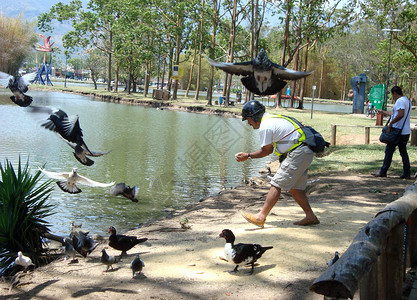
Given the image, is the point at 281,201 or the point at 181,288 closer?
the point at 181,288

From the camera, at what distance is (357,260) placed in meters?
2.96

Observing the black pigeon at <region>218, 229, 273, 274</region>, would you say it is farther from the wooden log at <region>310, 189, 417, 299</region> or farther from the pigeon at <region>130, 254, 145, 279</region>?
the wooden log at <region>310, 189, 417, 299</region>


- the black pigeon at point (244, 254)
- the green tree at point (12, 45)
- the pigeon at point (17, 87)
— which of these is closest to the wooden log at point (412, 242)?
the black pigeon at point (244, 254)

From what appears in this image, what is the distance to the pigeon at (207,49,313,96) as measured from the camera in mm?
8555

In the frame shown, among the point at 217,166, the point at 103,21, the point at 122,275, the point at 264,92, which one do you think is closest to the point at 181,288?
the point at 122,275

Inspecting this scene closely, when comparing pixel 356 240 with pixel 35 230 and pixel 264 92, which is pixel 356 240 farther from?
pixel 264 92

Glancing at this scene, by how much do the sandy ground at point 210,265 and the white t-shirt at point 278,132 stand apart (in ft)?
3.84

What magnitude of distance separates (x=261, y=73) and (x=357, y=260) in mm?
6273

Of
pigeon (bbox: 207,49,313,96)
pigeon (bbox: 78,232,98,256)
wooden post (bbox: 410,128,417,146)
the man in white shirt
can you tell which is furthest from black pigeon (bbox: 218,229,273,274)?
wooden post (bbox: 410,128,417,146)

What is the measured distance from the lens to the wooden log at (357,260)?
274 centimetres

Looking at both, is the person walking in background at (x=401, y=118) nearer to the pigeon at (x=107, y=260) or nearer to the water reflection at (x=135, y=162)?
the water reflection at (x=135, y=162)

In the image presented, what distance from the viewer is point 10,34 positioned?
4206 cm

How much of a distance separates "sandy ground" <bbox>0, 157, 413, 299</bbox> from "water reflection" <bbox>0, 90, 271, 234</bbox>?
83.3 inches

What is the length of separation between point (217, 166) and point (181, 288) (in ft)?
36.2
